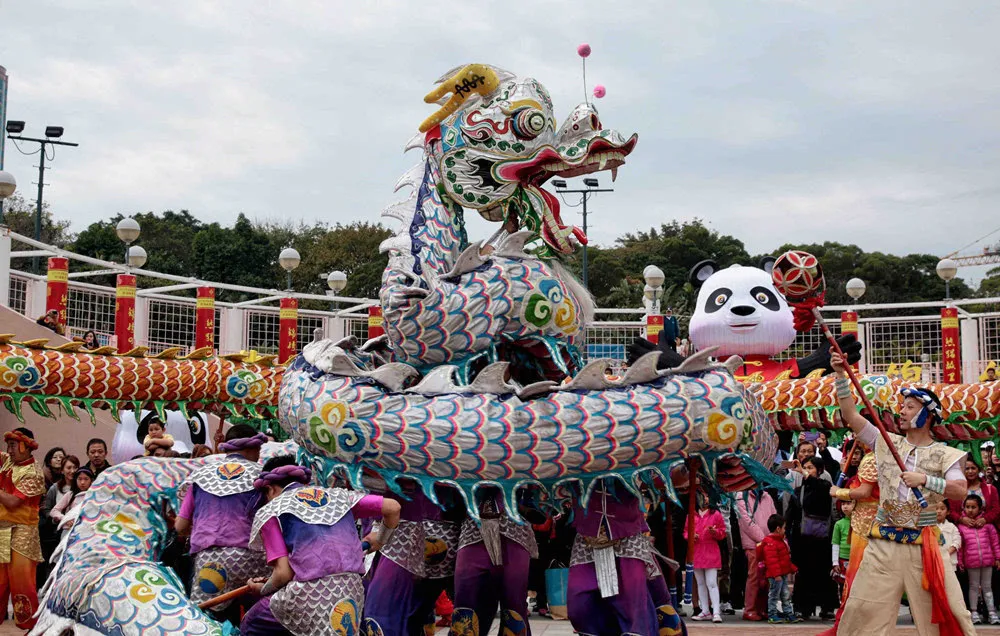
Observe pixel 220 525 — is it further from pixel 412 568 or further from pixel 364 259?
pixel 364 259

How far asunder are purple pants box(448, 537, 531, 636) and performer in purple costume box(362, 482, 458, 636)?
0.77ft

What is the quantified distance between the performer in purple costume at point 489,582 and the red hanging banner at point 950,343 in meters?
10.3

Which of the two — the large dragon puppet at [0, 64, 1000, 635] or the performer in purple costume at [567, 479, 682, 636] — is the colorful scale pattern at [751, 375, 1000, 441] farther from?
the performer in purple costume at [567, 479, 682, 636]

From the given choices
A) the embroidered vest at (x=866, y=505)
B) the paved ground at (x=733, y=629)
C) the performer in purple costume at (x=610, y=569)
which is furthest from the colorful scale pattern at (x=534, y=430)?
the paved ground at (x=733, y=629)

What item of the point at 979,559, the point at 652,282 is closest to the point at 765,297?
→ the point at 979,559

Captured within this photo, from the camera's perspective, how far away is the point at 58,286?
1304 centimetres

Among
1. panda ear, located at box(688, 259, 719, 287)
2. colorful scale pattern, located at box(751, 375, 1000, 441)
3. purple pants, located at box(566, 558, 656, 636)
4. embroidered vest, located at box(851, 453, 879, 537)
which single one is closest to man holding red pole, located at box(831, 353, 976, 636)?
embroidered vest, located at box(851, 453, 879, 537)

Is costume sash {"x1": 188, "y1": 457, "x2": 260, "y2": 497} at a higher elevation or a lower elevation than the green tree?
lower

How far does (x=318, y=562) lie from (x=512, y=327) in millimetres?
1453

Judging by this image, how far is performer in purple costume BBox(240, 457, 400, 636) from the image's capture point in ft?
15.7

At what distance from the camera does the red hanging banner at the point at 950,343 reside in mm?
14234

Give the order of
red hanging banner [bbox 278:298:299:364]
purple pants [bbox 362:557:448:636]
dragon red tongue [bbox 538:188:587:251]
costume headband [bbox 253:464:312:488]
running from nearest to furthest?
costume headband [bbox 253:464:312:488]
purple pants [bbox 362:557:448:636]
dragon red tongue [bbox 538:188:587:251]
red hanging banner [bbox 278:298:299:364]

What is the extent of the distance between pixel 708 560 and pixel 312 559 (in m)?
5.28

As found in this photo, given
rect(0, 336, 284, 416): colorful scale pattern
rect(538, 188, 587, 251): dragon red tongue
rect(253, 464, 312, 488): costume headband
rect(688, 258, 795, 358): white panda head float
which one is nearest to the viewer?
rect(253, 464, 312, 488): costume headband
